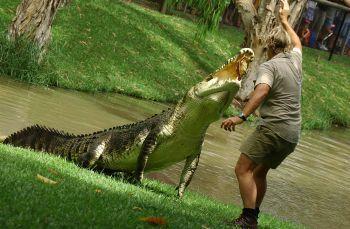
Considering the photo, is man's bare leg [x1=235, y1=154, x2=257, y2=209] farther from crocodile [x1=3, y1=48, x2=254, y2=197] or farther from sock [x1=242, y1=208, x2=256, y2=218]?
crocodile [x1=3, y1=48, x2=254, y2=197]

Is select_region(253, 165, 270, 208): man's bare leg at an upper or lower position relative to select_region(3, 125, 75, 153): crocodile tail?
upper

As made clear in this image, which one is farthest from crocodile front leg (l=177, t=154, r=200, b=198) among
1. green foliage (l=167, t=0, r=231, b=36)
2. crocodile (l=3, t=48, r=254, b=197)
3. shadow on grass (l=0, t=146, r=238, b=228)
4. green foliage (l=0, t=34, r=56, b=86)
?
green foliage (l=167, t=0, r=231, b=36)

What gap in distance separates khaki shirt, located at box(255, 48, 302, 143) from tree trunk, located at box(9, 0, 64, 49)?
10185 millimetres

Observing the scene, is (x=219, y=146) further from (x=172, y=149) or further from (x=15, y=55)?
(x=172, y=149)

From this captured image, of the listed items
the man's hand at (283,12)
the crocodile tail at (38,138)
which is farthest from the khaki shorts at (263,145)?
the crocodile tail at (38,138)

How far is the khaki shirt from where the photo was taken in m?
7.41

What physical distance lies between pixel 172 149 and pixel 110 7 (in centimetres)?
1561

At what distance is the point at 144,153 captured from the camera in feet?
29.0

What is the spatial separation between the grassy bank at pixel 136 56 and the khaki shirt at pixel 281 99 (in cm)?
992

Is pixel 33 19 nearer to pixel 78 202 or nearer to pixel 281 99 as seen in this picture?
pixel 281 99

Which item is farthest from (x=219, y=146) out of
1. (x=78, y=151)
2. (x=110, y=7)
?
(x=110, y=7)

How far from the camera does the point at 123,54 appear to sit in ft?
69.3

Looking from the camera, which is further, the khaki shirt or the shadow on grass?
the khaki shirt

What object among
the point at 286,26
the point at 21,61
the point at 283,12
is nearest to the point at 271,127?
the point at 286,26
